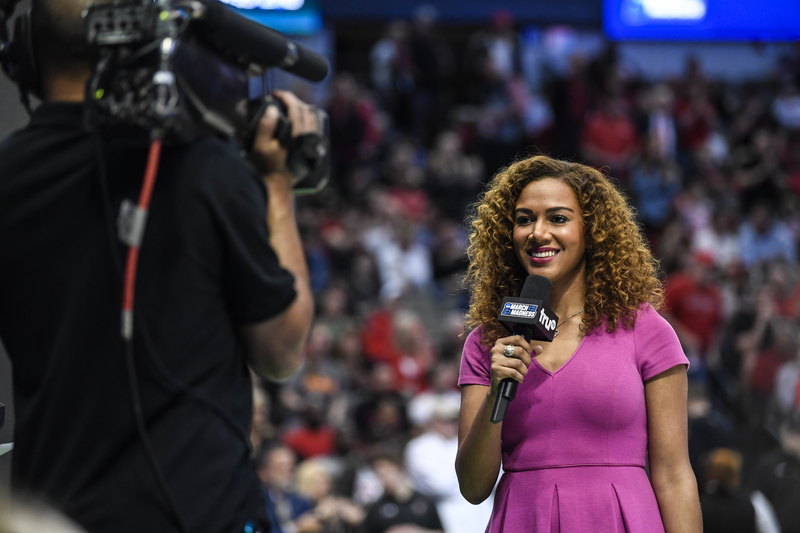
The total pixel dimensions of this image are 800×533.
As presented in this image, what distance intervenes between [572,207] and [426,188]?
9591 millimetres

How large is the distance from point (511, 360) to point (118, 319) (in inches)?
37.7

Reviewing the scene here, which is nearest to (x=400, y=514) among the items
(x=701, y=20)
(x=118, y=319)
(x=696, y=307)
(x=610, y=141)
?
(x=696, y=307)

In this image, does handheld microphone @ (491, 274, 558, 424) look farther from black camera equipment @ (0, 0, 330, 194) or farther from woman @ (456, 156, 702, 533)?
black camera equipment @ (0, 0, 330, 194)

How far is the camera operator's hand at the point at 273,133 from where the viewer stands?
72.3 inches

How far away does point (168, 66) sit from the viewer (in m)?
1.57

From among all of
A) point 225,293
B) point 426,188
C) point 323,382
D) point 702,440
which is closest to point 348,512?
point 323,382

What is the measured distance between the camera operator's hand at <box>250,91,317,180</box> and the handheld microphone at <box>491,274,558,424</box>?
69cm

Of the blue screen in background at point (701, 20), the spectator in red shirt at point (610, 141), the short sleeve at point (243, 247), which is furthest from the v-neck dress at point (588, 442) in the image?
the blue screen in background at point (701, 20)

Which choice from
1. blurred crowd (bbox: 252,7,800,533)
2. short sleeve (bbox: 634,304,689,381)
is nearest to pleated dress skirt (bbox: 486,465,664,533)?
short sleeve (bbox: 634,304,689,381)

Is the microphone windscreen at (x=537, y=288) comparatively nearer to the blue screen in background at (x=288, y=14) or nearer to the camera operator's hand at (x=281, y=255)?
the camera operator's hand at (x=281, y=255)

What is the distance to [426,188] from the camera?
1208 centimetres

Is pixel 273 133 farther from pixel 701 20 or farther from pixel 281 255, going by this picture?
pixel 701 20

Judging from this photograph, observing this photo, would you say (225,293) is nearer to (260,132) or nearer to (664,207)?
(260,132)

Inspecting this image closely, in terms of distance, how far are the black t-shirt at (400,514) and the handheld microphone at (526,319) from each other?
4441mm
